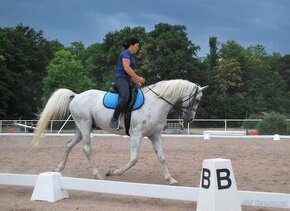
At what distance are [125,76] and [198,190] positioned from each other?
9.70 ft

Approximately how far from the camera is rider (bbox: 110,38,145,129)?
7.07 m

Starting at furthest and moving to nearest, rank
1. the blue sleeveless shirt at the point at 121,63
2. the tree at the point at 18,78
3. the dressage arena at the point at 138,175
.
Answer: the tree at the point at 18,78
the blue sleeveless shirt at the point at 121,63
the dressage arena at the point at 138,175

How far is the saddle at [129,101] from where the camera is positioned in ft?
23.3

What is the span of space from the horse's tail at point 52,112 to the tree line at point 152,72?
116 ft

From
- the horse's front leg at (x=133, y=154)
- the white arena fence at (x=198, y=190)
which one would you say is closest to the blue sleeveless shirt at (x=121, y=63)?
the horse's front leg at (x=133, y=154)

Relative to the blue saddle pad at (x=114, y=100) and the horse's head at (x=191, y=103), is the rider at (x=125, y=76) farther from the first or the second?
the horse's head at (x=191, y=103)

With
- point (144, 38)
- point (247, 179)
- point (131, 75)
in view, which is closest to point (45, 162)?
point (131, 75)

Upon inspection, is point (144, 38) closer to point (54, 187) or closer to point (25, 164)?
point (25, 164)

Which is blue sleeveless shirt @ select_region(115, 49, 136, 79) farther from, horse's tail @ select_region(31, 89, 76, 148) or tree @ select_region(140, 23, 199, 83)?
tree @ select_region(140, 23, 199, 83)

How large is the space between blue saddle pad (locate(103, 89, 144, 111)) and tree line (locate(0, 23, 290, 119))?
1410 inches

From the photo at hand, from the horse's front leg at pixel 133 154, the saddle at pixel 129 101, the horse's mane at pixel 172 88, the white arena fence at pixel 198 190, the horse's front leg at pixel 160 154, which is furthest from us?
the horse's mane at pixel 172 88

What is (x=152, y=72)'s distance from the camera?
48781mm

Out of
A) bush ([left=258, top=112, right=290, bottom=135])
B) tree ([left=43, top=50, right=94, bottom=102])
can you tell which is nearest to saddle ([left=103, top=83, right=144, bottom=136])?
bush ([left=258, top=112, right=290, bottom=135])

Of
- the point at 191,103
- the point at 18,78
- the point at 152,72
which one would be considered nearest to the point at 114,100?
the point at 191,103
